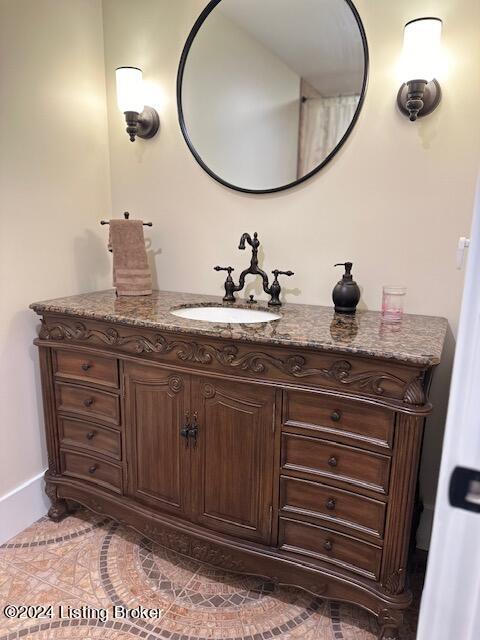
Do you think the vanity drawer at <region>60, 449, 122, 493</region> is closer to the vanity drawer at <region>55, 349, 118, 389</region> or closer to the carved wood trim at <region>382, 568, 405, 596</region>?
the vanity drawer at <region>55, 349, 118, 389</region>

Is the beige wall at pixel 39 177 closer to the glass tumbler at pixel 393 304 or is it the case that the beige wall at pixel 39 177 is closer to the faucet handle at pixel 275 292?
the faucet handle at pixel 275 292

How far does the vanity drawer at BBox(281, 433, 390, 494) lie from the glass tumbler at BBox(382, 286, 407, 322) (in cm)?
50

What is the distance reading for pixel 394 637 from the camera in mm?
1289

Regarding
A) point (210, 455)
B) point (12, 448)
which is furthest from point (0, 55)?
point (210, 455)

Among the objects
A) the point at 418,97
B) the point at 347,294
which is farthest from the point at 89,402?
the point at 418,97

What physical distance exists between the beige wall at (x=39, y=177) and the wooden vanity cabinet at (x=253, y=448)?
0.19 m

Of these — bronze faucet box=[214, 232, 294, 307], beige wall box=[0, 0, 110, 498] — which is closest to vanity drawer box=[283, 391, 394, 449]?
bronze faucet box=[214, 232, 294, 307]

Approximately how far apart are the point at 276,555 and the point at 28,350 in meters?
1.30

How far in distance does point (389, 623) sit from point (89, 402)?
1.27m

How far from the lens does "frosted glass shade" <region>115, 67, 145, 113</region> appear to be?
5.98ft

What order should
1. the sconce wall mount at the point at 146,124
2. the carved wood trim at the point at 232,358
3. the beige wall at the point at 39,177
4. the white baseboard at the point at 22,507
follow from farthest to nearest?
1. the sconce wall mount at the point at 146,124
2. the white baseboard at the point at 22,507
3. the beige wall at the point at 39,177
4. the carved wood trim at the point at 232,358

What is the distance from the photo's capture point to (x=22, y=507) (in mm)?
1856

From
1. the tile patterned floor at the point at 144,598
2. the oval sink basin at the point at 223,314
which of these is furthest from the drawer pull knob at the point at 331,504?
the oval sink basin at the point at 223,314

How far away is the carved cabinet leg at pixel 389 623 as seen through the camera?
125cm
